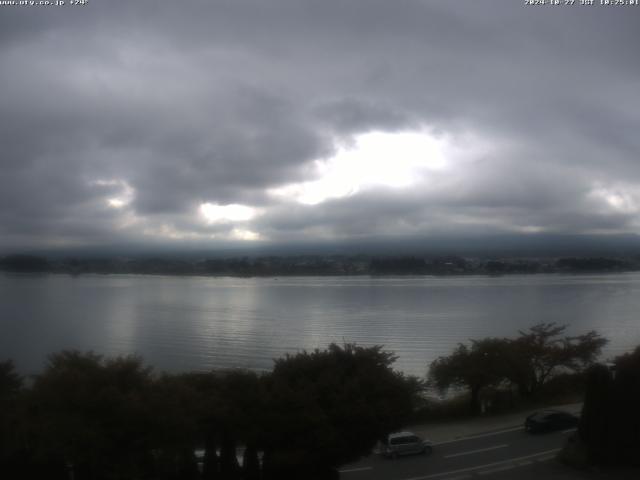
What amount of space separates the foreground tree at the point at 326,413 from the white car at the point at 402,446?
178 centimetres

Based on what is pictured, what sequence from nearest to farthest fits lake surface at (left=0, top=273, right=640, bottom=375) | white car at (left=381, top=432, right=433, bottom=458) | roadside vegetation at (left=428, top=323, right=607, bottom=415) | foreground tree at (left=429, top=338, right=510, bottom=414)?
1. white car at (left=381, top=432, right=433, bottom=458)
2. foreground tree at (left=429, top=338, right=510, bottom=414)
3. roadside vegetation at (left=428, top=323, right=607, bottom=415)
4. lake surface at (left=0, top=273, right=640, bottom=375)

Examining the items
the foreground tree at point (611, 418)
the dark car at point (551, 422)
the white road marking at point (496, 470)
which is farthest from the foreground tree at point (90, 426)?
the dark car at point (551, 422)

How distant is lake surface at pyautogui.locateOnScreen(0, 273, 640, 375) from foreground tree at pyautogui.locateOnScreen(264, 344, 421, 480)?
5624 millimetres

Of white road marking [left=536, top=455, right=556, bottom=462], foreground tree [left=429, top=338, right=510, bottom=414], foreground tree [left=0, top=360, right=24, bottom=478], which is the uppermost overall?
foreground tree [left=0, top=360, right=24, bottom=478]

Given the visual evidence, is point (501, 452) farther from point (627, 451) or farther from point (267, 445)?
point (267, 445)

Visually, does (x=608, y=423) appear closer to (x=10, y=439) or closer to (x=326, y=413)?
(x=326, y=413)

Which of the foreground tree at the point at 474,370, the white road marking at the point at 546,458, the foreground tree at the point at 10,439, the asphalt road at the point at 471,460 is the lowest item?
the asphalt road at the point at 471,460

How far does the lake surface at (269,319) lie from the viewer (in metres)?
26.9

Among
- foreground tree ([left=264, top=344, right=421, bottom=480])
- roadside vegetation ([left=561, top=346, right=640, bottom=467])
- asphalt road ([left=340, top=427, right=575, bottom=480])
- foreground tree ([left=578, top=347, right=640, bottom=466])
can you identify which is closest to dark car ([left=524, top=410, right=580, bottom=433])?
asphalt road ([left=340, top=427, right=575, bottom=480])

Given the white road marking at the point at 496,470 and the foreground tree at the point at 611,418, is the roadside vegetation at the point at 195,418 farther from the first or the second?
the foreground tree at the point at 611,418

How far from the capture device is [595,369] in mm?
10500

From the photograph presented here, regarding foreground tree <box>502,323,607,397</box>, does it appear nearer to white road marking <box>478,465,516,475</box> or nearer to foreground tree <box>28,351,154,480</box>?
white road marking <box>478,465,516,475</box>

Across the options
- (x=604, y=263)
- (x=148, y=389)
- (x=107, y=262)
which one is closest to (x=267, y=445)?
(x=148, y=389)

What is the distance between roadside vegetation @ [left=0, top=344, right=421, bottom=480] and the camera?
802 cm
